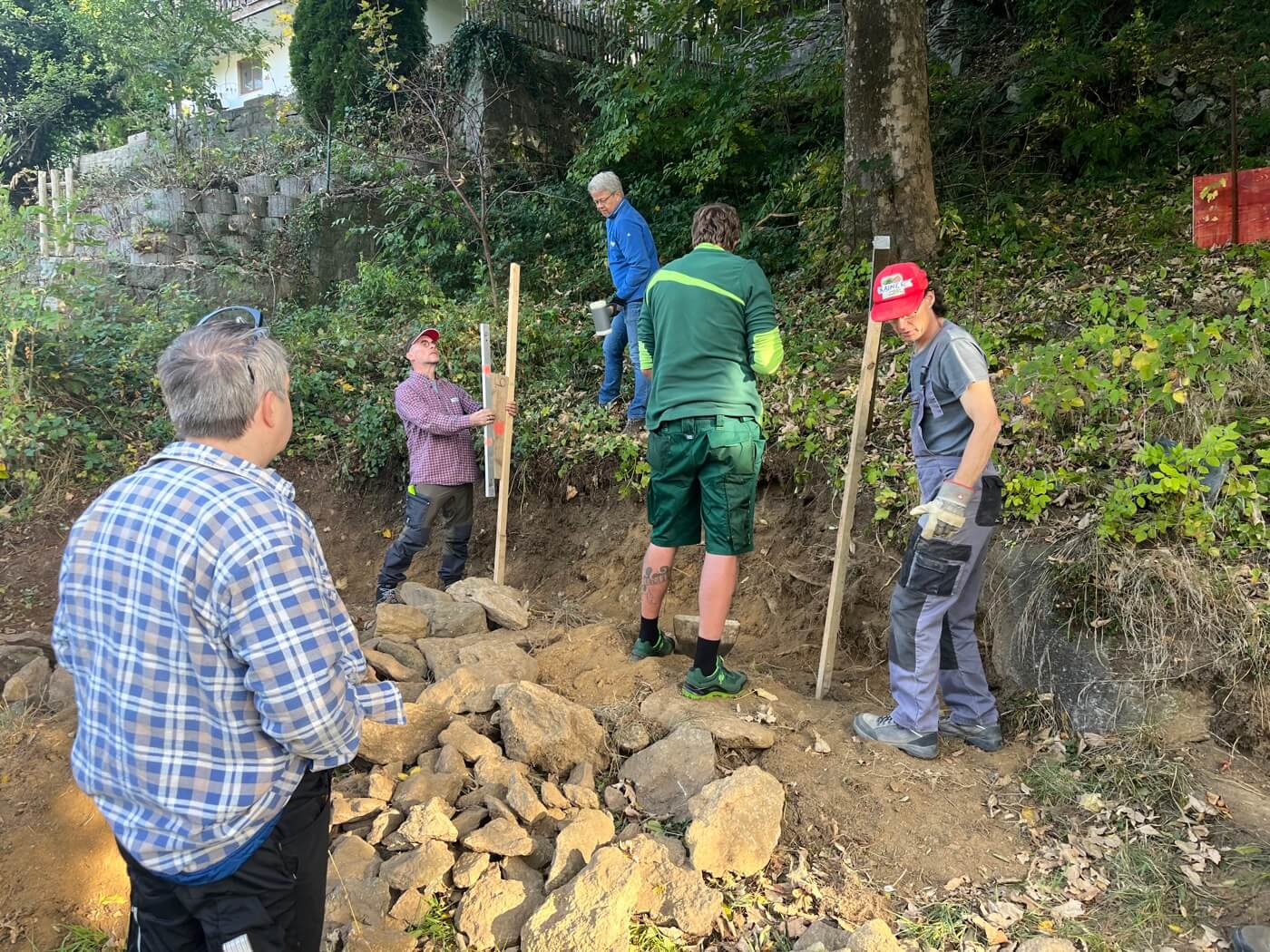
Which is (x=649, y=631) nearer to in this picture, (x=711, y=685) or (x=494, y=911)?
(x=711, y=685)

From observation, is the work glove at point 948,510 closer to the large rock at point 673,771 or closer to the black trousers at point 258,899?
the large rock at point 673,771

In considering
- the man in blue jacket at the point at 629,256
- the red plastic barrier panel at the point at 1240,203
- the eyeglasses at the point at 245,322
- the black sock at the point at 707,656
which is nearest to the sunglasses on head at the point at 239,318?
the eyeglasses at the point at 245,322

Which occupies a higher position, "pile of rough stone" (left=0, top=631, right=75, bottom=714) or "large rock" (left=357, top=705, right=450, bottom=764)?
"large rock" (left=357, top=705, right=450, bottom=764)

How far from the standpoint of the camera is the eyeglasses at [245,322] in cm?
179

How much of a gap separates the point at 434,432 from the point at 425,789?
9.52 ft

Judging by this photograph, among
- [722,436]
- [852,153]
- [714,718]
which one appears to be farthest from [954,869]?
[852,153]

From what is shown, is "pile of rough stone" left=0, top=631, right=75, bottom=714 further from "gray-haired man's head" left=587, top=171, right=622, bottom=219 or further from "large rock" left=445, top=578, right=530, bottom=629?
"gray-haired man's head" left=587, top=171, right=622, bottom=219

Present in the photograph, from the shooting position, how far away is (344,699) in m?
1.79

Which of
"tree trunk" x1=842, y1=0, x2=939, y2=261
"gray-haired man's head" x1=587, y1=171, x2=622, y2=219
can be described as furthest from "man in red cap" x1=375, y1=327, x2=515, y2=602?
"tree trunk" x1=842, y1=0, x2=939, y2=261

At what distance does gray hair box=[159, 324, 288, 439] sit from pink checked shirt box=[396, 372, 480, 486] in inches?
147

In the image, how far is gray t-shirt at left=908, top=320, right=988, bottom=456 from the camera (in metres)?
3.24

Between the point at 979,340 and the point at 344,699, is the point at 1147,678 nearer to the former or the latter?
the point at 979,340

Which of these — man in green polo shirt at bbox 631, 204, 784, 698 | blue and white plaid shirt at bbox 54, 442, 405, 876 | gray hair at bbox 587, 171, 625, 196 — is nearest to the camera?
blue and white plaid shirt at bbox 54, 442, 405, 876

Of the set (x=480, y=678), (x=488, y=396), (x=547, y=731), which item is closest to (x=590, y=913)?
(x=547, y=731)
